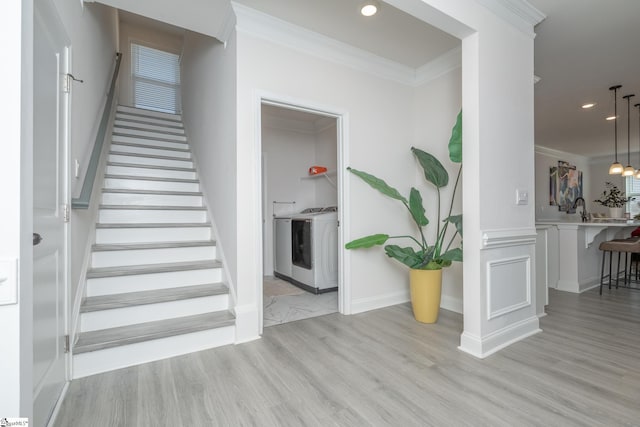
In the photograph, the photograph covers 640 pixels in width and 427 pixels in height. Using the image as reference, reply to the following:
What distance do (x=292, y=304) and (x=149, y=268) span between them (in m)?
1.55

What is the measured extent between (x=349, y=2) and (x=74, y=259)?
2772 millimetres

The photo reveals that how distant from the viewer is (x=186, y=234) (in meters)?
3.17

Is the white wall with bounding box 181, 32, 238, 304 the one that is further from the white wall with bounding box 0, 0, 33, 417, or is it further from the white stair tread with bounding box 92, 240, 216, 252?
the white wall with bounding box 0, 0, 33, 417

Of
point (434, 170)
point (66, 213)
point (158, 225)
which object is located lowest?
point (158, 225)

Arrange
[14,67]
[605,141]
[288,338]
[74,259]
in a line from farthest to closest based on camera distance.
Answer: [605,141] → [288,338] → [74,259] → [14,67]

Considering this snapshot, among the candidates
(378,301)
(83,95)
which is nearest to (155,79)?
(83,95)

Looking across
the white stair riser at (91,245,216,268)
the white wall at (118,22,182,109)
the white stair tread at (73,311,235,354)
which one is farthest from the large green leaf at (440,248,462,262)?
the white wall at (118,22,182,109)

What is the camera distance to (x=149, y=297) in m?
2.39

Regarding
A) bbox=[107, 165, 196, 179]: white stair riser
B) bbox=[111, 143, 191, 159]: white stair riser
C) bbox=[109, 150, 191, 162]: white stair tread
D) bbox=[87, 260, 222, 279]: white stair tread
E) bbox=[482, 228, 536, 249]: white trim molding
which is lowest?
bbox=[87, 260, 222, 279]: white stair tread

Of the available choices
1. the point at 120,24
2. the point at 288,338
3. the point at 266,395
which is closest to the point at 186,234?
the point at 288,338

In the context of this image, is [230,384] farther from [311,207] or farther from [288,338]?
[311,207]

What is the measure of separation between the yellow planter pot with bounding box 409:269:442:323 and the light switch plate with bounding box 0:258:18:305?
2647 mm

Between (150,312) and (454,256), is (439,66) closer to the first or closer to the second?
(454,256)

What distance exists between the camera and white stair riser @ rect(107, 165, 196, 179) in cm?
362
